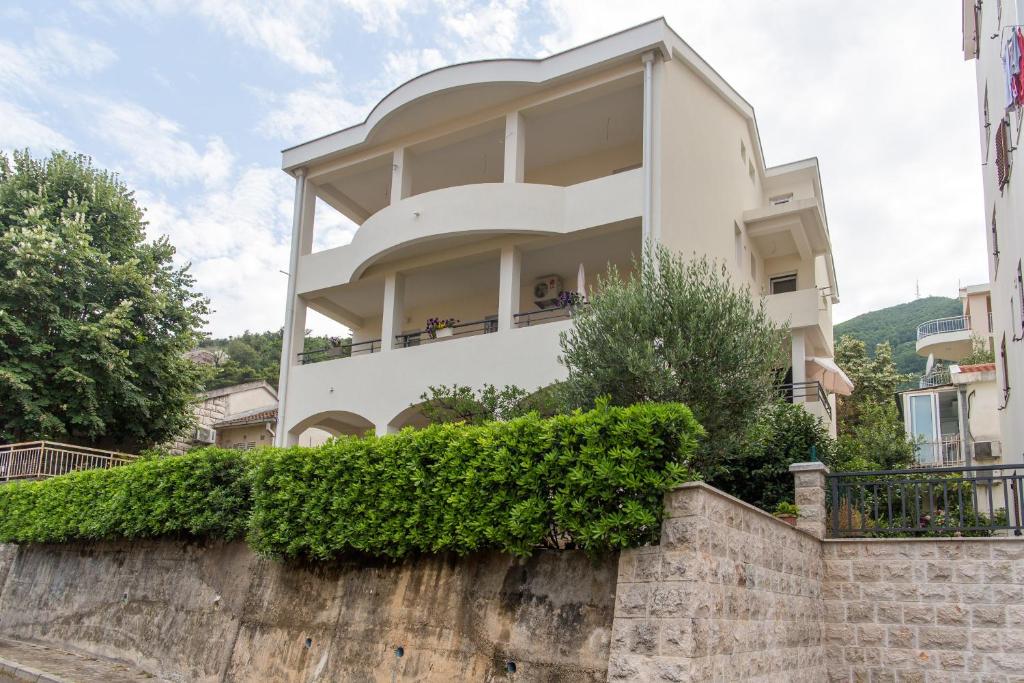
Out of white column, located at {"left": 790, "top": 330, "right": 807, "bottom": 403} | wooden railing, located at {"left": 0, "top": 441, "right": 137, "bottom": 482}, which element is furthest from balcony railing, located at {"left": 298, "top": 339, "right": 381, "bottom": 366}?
Answer: white column, located at {"left": 790, "top": 330, "right": 807, "bottom": 403}

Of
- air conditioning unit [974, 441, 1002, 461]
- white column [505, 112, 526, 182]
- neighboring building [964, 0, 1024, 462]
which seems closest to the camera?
neighboring building [964, 0, 1024, 462]

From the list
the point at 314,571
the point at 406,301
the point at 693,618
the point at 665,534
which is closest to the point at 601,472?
the point at 665,534

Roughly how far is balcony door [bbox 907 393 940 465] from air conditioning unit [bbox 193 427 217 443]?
2617cm

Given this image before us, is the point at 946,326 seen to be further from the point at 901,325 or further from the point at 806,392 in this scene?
the point at 806,392

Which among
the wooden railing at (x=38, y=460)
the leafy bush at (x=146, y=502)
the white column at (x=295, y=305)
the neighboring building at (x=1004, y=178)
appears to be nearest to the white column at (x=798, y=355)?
the neighboring building at (x=1004, y=178)

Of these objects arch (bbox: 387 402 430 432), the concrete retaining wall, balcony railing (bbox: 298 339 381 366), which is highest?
balcony railing (bbox: 298 339 381 366)

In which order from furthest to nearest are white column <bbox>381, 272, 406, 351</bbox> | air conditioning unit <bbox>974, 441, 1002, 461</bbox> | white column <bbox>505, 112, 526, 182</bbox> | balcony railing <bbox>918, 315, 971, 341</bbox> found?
balcony railing <bbox>918, 315, 971, 341</bbox>, air conditioning unit <bbox>974, 441, 1002, 461</bbox>, white column <bbox>381, 272, 406, 351</bbox>, white column <bbox>505, 112, 526, 182</bbox>

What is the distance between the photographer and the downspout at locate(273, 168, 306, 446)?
21.3m

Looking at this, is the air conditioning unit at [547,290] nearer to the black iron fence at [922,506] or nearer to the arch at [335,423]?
the arch at [335,423]

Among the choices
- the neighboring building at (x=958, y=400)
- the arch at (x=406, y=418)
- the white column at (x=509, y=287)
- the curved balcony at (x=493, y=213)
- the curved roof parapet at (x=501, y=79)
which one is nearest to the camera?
the curved balcony at (x=493, y=213)

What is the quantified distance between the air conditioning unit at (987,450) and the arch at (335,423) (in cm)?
1868

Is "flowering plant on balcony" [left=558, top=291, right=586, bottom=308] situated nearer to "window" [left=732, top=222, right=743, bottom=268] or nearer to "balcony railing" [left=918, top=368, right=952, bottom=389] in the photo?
"window" [left=732, top=222, right=743, bottom=268]

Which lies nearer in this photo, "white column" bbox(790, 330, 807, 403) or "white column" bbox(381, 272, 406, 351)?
"white column" bbox(381, 272, 406, 351)

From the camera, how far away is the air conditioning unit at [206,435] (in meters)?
33.4
